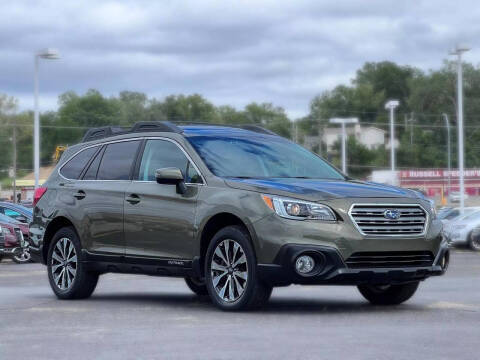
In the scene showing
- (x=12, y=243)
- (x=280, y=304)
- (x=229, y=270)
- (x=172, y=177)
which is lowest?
(x=12, y=243)

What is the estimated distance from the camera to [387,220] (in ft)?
33.9

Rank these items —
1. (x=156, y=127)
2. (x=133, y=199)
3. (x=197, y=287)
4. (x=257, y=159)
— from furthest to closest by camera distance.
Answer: (x=197, y=287), (x=156, y=127), (x=133, y=199), (x=257, y=159)

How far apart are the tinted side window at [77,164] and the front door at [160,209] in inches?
47.0

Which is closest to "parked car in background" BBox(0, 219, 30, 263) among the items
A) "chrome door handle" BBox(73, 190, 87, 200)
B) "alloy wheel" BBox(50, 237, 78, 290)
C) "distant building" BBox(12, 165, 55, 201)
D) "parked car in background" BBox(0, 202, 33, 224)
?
"parked car in background" BBox(0, 202, 33, 224)

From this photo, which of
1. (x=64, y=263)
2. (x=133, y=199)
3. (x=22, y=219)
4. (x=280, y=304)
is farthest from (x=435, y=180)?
(x=133, y=199)

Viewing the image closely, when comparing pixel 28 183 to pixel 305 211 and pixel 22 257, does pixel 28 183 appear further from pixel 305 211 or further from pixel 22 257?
pixel 305 211

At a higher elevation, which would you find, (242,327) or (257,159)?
(257,159)

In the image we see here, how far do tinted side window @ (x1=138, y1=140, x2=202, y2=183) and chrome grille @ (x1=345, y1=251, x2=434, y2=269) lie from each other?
190cm

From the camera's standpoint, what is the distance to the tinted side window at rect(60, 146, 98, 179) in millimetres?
12992

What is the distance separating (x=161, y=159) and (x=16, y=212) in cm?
1961

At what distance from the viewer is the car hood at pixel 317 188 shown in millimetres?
10273

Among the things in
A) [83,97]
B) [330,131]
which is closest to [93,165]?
[83,97]

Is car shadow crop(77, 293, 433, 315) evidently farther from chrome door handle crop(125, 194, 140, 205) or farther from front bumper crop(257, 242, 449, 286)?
chrome door handle crop(125, 194, 140, 205)

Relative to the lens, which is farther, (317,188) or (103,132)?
(103,132)
